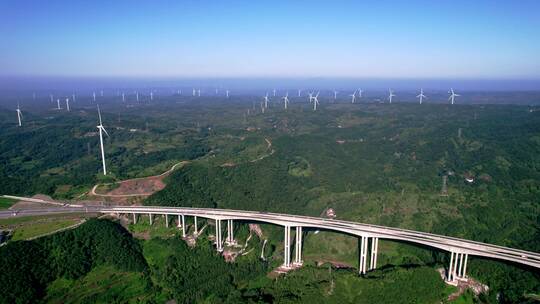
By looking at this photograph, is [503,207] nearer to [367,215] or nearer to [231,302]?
[367,215]

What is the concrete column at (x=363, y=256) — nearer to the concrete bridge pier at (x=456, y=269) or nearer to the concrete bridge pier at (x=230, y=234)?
the concrete bridge pier at (x=456, y=269)

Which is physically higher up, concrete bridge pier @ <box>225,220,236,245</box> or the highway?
the highway

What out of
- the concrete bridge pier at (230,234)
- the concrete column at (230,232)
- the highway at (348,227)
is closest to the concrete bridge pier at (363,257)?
the highway at (348,227)

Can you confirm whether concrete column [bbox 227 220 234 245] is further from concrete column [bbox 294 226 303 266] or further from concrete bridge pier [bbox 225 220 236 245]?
concrete column [bbox 294 226 303 266]

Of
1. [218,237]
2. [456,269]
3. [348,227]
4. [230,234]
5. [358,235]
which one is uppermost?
[348,227]

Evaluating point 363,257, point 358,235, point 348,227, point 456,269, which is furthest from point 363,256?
point 456,269

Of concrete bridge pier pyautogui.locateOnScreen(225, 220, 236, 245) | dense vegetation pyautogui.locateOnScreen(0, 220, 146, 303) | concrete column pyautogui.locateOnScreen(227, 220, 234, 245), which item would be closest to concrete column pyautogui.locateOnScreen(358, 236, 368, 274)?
concrete bridge pier pyautogui.locateOnScreen(225, 220, 236, 245)

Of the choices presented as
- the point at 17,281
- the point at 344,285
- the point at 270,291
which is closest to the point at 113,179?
the point at 17,281

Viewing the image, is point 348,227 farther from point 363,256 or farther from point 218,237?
point 218,237
